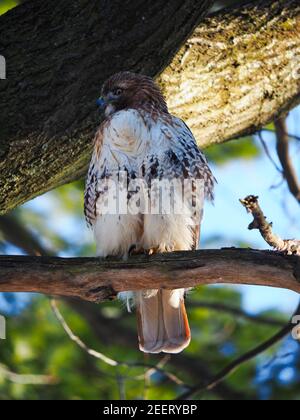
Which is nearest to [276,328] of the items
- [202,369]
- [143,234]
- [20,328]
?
[202,369]

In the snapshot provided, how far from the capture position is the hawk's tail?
4.54 meters

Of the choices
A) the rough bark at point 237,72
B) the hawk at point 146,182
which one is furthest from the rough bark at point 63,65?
the rough bark at point 237,72

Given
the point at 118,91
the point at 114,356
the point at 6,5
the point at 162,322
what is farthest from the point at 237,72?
the point at 114,356

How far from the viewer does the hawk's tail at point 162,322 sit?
4.54 m

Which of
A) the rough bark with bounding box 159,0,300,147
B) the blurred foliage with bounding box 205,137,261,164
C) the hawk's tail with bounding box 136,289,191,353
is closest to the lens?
the hawk's tail with bounding box 136,289,191,353

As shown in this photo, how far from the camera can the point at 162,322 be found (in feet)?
15.1

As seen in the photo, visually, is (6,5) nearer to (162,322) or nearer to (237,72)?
(237,72)

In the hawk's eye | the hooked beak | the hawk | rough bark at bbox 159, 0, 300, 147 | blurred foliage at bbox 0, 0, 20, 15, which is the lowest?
the hawk

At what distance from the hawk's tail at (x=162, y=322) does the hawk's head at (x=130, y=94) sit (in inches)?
38.4

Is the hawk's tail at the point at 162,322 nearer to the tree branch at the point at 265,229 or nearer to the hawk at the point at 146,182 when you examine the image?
the hawk at the point at 146,182

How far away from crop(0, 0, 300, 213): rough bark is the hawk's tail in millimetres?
803

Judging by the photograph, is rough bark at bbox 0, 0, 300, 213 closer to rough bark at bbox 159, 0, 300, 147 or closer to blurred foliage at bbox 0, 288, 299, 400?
rough bark at bbox 159, 0, 300, 147

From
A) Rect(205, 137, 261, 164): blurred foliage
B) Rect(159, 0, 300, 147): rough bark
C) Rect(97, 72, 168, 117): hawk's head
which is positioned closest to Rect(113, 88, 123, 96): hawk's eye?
Rect(97, 72, 168, 117): hawk's head

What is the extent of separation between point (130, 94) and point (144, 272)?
1.26 m
